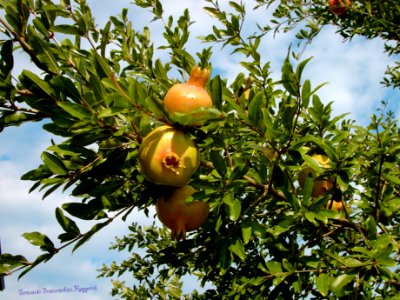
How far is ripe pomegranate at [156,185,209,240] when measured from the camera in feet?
4.68

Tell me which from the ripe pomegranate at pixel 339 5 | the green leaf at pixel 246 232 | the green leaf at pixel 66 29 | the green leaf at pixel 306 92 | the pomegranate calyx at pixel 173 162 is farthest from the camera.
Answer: the ripe pomegranate at pixel 339 5

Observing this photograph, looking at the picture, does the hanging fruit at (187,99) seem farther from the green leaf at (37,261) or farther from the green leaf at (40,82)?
the green leaf at (37,261)

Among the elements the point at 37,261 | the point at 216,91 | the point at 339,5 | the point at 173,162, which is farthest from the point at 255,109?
the point at 339,5

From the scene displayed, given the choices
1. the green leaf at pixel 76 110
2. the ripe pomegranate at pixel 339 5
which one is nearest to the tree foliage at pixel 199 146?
the green leaf at pixel 76 110

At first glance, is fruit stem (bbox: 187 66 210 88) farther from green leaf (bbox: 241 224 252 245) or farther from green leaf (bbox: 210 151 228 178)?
green leaf (bbox: 241 224 252 245)

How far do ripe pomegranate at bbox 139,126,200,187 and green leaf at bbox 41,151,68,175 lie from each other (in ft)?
1.03

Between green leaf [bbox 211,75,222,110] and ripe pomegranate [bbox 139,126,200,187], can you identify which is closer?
ripe pomegranate [bbox 139,126,200,187]

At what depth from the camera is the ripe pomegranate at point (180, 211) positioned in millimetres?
1426

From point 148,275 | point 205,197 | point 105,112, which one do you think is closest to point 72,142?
point 105,112

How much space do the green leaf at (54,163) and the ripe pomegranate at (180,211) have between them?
1.15ft

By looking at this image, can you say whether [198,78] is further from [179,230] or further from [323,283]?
[323,283]

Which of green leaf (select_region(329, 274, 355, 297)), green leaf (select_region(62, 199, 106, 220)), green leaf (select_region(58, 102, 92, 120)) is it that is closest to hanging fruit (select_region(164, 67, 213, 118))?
green leaf (select_region(58, 102, 92, 120))

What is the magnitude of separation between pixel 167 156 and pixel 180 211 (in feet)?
0.78

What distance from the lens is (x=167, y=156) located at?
50.1 inches
